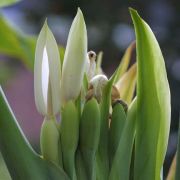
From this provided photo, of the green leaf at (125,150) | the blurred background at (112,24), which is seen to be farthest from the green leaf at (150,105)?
the blurred background at (112,24)

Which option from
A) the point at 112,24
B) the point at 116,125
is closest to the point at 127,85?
the point at 116,125

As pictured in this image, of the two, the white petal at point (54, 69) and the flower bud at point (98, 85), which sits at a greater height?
the white petal at point (54, 69)

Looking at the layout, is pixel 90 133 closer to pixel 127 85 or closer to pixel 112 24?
pixel 127 85

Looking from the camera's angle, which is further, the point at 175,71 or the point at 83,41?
the point at 175,71

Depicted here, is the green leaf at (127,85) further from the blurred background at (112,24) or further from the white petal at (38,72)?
the blurred background at (112,24)

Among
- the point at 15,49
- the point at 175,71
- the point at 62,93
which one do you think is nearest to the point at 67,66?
the point at 62,93

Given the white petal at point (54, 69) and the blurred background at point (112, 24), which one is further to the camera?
the blurred background at point (112, 24)

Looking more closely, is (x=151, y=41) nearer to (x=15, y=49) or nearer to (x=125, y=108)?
(x=125, y=108)
